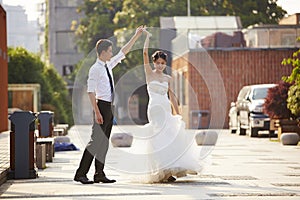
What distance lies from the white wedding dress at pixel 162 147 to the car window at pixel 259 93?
1900cm

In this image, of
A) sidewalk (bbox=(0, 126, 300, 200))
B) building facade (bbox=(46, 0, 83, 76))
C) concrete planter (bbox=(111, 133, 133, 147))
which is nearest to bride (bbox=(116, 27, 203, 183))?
sidewalk (bbox=(0, 126, 300, 200))

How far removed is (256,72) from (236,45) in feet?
5.70

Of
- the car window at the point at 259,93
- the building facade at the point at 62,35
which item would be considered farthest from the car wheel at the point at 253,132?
the building facade at the point at 62,35

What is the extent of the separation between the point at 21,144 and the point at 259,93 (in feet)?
65.0

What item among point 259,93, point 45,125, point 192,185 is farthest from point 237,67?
point 192,185

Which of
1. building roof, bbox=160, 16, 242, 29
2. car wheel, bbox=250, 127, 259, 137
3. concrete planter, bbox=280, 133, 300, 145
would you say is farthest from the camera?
building roof, bbox=160, 16, 242, 29

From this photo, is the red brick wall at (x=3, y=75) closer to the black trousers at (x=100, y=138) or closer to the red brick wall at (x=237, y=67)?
the red brick wall at (x=237, y=67)

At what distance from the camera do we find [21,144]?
1376 cm

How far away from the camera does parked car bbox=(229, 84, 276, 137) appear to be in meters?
30.9

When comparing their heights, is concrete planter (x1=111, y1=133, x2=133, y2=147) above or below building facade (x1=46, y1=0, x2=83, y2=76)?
below

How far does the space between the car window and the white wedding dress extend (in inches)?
748

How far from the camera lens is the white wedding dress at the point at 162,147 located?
1284 cm

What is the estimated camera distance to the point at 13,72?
139ft

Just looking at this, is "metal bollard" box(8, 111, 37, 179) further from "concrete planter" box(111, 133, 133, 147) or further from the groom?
"concrete planter" box(111, 133, 133, 147)
